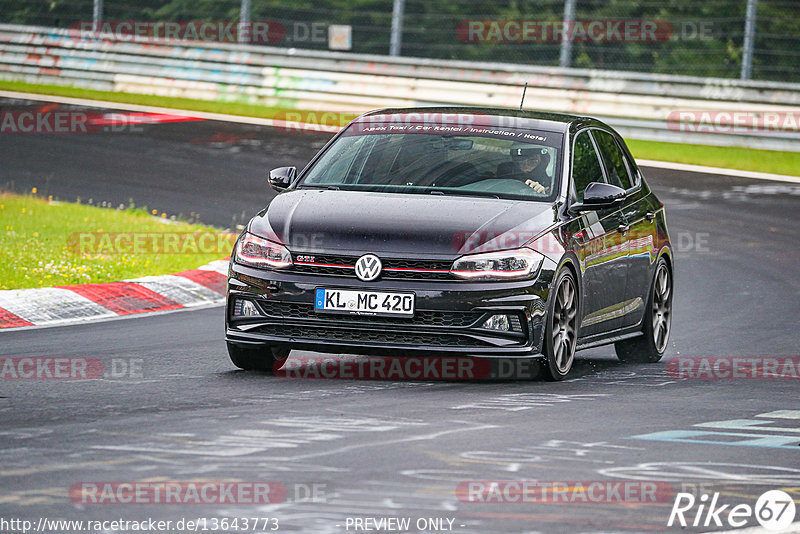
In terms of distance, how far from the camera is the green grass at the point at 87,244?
1335cm

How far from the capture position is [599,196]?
1001cm

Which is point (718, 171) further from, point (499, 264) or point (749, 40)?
point (499, 264)

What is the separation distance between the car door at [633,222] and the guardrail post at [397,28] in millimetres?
14865

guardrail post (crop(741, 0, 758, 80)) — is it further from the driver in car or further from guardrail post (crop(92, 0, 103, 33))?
the driver in car

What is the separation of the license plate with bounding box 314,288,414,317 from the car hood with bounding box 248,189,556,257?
0.23 meters

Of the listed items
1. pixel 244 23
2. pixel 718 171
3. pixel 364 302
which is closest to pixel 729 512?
pixel 364 302

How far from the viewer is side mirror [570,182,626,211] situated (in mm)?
10016

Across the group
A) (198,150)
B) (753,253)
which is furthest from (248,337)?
(198,150)

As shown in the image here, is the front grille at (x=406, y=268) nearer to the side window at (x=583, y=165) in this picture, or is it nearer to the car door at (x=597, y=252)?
the car door at (x=597, y=252)

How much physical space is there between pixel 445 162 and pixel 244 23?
18.5m

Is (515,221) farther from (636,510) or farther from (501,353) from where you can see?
(636,510)

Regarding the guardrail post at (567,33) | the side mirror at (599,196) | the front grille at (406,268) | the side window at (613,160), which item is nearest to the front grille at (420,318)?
the front grille at (406,268)

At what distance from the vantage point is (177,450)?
6.80 m

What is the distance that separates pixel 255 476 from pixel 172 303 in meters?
6.67
